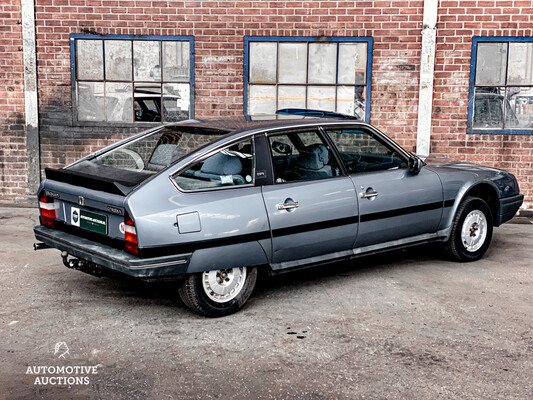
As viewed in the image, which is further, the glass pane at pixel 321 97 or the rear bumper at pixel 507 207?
the glass pane at pixel 321 97

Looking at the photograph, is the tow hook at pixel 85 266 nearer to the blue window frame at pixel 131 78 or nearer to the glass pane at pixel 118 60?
the blue window frame at pixel 131 78

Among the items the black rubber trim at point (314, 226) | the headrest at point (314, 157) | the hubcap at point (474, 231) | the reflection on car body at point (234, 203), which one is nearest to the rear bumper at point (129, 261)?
the reflection on car body at point (234, 203)

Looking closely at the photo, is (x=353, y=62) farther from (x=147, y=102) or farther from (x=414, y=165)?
(x=414, y=165)

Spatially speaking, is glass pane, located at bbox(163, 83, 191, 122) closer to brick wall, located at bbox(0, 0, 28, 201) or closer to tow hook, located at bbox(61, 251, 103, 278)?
brick wall, located at bbox(0, 0, 28, 201)

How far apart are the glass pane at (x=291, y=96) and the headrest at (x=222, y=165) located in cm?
487

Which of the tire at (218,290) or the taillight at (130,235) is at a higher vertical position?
the taillight at (130,235)

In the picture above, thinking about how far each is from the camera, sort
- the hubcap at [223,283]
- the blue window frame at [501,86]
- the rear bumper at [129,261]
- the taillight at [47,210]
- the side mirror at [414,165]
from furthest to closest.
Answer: the blue window frame at [501,86] < the side mirror at [414,165] < the taillight at [47,210] < the hubcap at [223,283] < the rear bumper at [129,261]

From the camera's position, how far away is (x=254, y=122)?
5.40 m

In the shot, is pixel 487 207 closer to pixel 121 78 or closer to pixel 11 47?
pixel 121 78

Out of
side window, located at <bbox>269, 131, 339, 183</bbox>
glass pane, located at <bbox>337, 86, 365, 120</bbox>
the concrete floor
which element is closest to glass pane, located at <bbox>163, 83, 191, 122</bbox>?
glass pane, located at <bbox>337, 86, 365, 120</bbox>

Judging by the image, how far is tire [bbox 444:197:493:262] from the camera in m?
6.39

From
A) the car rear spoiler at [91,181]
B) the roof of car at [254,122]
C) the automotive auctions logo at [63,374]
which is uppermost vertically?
the roof of car at [254,122]

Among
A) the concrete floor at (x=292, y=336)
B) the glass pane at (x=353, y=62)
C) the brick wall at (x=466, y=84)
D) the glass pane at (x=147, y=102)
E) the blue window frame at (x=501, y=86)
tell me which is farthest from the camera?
the glass pane at (x=147, y=102)

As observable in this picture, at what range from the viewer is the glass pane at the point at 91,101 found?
976 centimetres
